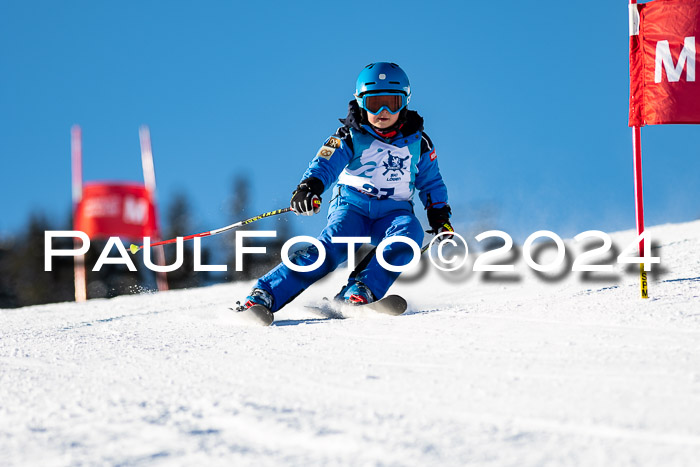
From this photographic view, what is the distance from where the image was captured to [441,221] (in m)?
4.73

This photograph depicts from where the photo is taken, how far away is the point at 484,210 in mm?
25234

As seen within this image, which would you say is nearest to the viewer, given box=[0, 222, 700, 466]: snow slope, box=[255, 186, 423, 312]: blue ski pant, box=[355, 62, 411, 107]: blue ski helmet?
box=[0, 222, 700, 466]: snow slope

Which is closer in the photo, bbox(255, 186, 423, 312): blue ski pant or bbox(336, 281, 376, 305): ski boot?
bbox(336, 281, 376, 305): ski boot

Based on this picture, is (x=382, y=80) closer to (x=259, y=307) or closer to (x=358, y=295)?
(x=358, y=295)

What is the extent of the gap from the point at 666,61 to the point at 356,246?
209cm

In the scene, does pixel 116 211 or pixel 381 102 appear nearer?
pixel 381 102

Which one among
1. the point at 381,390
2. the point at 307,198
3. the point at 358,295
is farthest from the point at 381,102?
the point at 381,390

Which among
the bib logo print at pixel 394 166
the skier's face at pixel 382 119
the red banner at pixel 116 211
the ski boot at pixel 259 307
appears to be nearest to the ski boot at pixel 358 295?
the ski boot at pixel 259 307

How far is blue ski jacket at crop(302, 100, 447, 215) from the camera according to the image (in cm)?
444

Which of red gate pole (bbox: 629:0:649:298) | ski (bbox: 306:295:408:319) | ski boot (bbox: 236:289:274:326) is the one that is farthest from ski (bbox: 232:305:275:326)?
red gate pole (bbox: 629:0:649:298)

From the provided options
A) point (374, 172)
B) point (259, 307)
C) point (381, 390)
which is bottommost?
point (381, 390)

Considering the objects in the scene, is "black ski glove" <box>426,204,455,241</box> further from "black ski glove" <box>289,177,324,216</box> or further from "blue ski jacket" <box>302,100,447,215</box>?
"black ski glove" <box>289,177,324,216</box>

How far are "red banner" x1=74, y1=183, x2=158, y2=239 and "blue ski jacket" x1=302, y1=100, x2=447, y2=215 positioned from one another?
12752 mm

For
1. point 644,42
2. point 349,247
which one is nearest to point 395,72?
point 349,247
